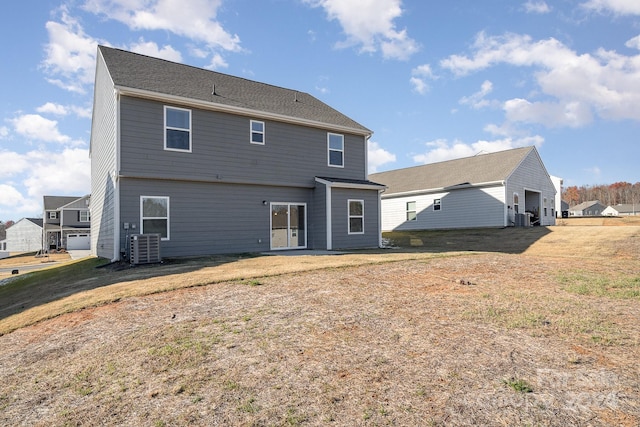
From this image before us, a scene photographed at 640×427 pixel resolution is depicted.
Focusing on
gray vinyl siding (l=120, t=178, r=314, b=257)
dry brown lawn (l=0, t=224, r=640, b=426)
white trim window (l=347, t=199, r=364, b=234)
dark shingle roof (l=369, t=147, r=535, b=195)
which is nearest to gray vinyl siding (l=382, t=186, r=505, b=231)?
dark shingle roof (l=369, t=147, r=535, b=195)

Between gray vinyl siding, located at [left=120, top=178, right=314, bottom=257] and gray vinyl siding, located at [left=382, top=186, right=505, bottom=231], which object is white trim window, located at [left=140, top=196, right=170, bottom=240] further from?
gray vinyl siding, located at [left=382, top=186, right=505, bottom=231]

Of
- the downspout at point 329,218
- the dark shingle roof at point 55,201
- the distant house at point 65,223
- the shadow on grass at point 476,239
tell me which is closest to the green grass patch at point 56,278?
the downspout at point 329,218

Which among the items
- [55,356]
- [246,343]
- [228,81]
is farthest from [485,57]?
Answer: [55,356]

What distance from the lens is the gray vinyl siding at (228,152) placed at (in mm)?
12156

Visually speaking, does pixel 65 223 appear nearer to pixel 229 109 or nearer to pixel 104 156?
pixel 104 156

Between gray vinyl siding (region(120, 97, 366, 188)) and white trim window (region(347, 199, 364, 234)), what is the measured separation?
61.2 inches

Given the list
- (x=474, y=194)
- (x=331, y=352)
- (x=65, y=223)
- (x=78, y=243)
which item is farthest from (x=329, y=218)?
(x=65, y=223)

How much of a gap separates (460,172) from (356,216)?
40.7 feet

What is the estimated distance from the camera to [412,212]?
1039 inches

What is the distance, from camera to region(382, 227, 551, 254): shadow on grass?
16758 mm

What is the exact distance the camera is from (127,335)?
483 cm

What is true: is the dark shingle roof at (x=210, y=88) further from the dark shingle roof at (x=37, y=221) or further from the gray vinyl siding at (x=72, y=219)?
the dark shingle roof at (x=37, y=221)

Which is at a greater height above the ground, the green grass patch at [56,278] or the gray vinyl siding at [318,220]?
the gray vinyl siding at [318,220]

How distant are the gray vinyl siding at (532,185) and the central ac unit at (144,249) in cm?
1939
